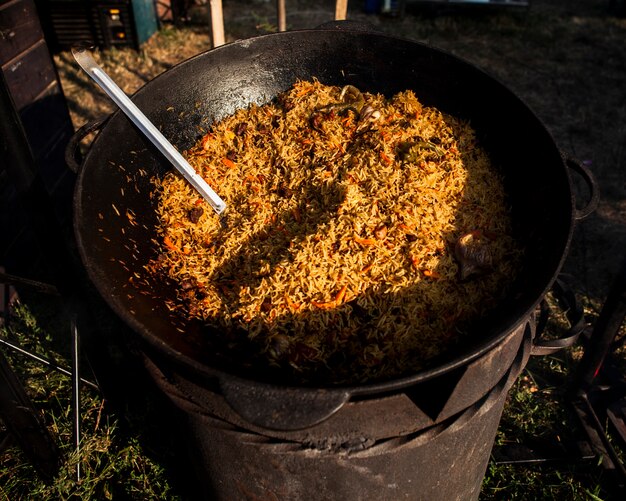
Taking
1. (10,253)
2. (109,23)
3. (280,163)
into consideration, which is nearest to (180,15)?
(109,23)

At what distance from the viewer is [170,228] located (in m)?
2.95

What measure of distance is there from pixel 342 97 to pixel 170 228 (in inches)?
59.8

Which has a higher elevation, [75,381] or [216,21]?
[216,21]

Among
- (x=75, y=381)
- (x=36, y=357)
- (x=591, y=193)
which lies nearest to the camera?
(x=591, y=193)

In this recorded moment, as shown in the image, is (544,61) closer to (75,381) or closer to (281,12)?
(281,12)

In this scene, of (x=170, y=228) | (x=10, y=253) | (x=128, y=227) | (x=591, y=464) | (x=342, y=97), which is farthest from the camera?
(x=10, y=253)

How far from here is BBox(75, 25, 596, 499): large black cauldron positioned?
74.5 inches

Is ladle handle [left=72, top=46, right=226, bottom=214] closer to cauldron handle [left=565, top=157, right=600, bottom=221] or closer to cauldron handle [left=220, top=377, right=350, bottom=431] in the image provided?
cauldron handle [left=220, top=377, right=350, bottom=431]

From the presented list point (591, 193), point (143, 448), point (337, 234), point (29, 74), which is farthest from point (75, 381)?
point (591, 193)

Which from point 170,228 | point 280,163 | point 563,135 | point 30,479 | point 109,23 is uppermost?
point 280,163

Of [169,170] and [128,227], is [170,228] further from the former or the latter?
[169,170]

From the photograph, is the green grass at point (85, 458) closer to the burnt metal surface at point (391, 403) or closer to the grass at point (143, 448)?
the grass at point (143, 448)

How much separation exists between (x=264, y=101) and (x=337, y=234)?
4.95ft

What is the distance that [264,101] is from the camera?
3664 mm
